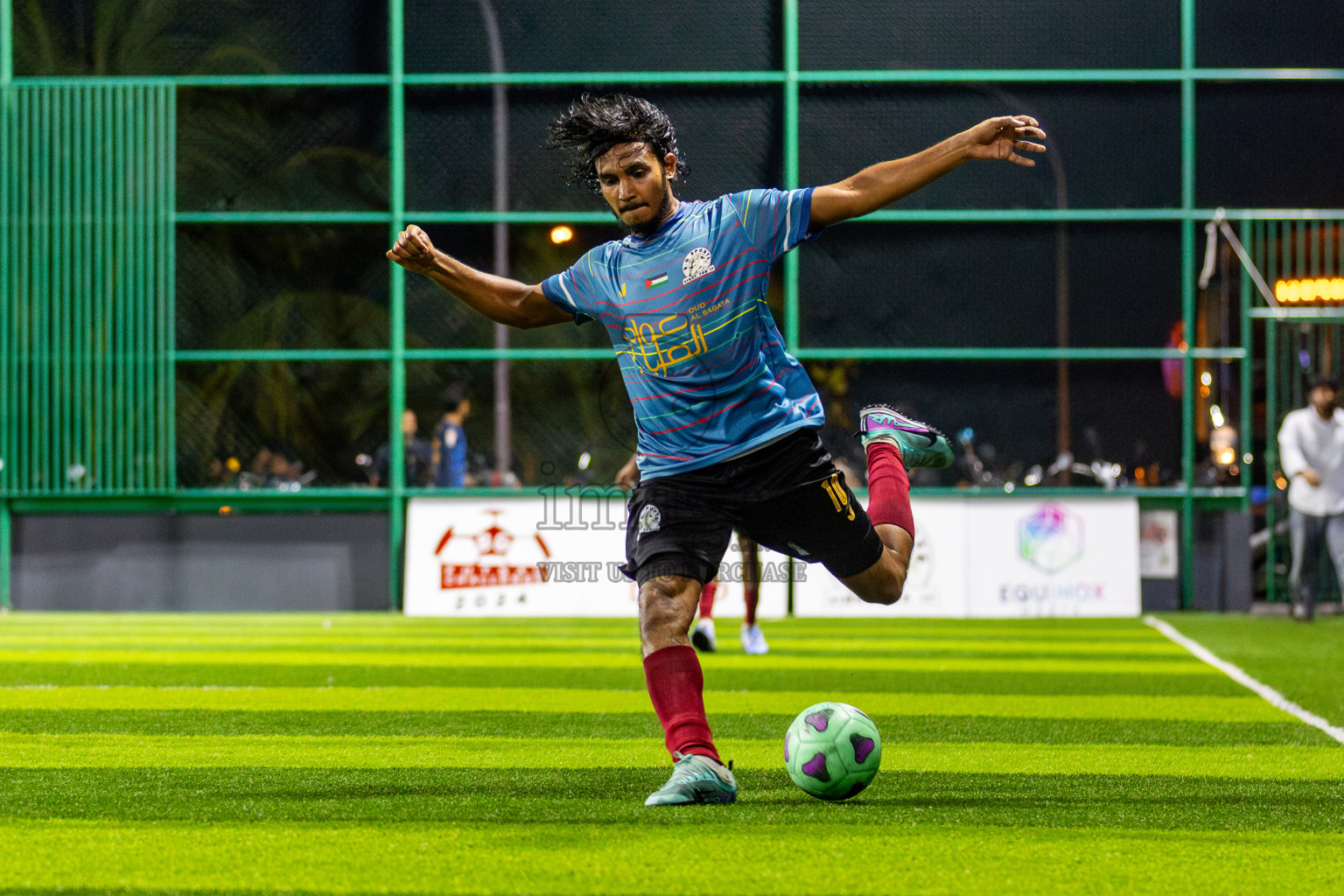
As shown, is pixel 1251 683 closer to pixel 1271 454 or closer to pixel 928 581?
pixel 928 581

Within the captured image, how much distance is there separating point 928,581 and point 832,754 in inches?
412

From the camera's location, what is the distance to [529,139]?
16.5m

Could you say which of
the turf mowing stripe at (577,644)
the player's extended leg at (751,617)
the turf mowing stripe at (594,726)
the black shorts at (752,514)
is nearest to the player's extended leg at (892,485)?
the black shorts at (752,514)

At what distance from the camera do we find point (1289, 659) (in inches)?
396

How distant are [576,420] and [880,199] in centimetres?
1181

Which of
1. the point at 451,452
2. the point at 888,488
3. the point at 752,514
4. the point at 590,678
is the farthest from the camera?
the point at 451,452

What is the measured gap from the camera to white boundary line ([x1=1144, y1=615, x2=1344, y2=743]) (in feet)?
21.9

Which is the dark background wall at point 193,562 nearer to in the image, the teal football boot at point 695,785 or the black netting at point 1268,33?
the black netting at point 1268,33

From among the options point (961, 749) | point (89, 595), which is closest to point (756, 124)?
point (89, 595)

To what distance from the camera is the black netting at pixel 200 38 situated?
16.6 meters

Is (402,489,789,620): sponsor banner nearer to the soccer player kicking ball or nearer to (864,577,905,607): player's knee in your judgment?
(864,577,905,607): player's knee

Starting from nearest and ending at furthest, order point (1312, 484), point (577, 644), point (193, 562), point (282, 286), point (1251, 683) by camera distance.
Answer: point (1251, 683) < point (577, 644) < point (1312, 484) < point (193, 562) < point (282, 286)

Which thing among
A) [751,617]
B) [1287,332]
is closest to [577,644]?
[751,617]

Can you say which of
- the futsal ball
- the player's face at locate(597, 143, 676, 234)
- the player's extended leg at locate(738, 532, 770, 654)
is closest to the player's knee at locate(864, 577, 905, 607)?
the futsal ball
